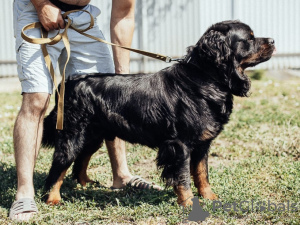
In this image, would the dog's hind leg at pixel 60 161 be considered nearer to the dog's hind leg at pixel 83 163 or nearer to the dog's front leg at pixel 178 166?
the dog's hind leg at pixel 83 163

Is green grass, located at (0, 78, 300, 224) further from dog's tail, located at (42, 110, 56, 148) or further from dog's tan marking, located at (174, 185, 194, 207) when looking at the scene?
dog's tail, located at (42, 110, 56, 148)

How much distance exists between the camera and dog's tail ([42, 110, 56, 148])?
162 inches

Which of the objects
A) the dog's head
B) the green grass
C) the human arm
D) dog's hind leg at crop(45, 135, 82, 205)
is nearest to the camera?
the green grass

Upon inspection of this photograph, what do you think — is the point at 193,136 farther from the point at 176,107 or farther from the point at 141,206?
the point at 141,206

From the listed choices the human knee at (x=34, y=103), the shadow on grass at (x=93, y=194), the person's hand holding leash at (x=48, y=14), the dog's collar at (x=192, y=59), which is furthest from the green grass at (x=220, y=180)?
the person's hand holding leash at (x=48, y=14)

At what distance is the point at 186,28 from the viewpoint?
1099cm

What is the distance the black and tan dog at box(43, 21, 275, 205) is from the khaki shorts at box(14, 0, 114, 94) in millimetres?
248

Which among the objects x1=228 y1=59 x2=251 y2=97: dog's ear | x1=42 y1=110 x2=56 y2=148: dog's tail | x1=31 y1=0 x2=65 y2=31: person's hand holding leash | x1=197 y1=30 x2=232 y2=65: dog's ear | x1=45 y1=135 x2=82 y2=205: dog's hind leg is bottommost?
x1=45 y1=135 x2=82 y2=205: dog's hind leg

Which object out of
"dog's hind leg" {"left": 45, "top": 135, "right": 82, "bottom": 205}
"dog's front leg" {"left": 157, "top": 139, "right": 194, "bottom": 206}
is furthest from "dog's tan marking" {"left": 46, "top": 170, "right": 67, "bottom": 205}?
"dog's front leg" {"left": 157, "top": 139, "right": 194, "bottom": 206}

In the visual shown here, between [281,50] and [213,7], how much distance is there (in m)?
1.94

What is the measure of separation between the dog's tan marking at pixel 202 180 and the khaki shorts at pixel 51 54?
4.10 feet

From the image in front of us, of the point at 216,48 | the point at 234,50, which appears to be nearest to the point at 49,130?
the point at 216,48

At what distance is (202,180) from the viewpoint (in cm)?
407

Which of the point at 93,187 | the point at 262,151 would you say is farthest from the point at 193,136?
the point at 262,151
